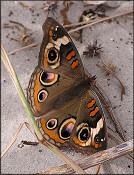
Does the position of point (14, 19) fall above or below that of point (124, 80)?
above

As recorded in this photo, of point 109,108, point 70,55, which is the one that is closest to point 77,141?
point 109,108

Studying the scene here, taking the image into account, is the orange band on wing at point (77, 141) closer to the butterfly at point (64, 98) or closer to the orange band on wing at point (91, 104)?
the butterfly at point (64, 98)

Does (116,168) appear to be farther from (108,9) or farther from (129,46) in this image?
(108,9)

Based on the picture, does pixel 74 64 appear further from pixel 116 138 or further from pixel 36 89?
pixel 116 138

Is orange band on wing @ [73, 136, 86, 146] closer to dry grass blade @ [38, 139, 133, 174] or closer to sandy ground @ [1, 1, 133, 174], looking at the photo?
dry grass blade @ [38, 139, 133, 174]

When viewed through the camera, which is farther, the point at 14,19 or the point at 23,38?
the point at 14,19

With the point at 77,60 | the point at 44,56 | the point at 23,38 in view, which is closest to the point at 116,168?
the point at 77,60

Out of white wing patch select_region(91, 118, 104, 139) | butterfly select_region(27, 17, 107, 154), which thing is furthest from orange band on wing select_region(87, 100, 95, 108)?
white wing patch select_region(91, 118, 104, 139)
